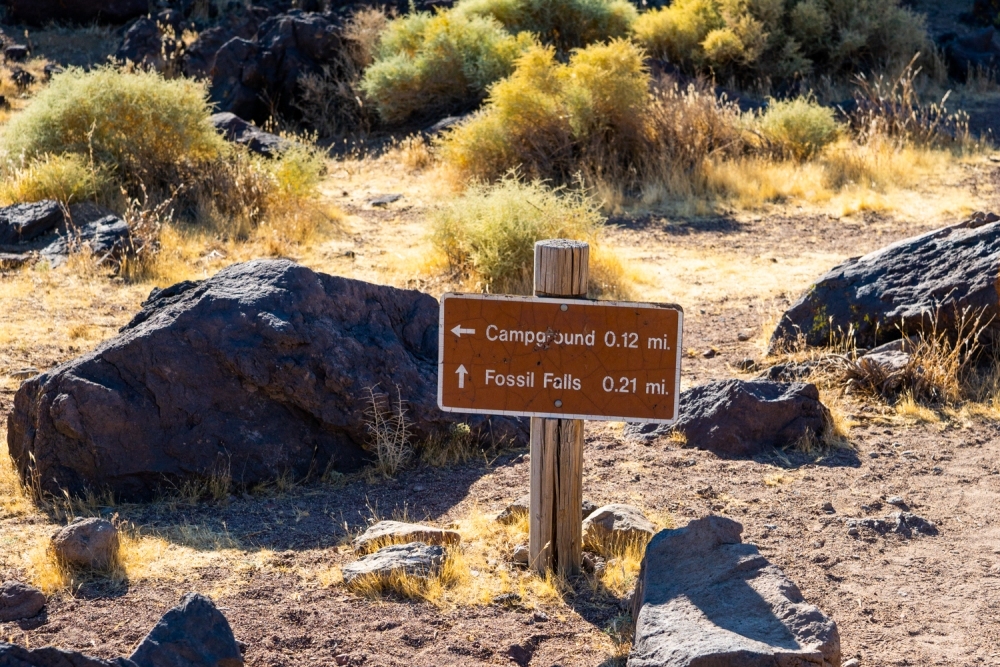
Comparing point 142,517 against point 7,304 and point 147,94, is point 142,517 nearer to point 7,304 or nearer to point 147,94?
point 7,304

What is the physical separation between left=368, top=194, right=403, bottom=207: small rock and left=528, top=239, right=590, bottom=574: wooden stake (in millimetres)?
8625

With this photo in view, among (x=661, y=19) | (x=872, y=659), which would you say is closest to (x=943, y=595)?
(x=872, y=659)

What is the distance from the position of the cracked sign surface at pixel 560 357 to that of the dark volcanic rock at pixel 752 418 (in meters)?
2.05

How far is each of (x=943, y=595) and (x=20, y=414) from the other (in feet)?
13.9

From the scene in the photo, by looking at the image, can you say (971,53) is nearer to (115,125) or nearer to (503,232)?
(503,232)

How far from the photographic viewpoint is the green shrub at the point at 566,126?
41.5 feet

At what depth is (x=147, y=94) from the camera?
1166cm

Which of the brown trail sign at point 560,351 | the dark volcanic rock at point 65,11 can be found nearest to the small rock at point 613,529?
the brown trail sign at point 560,351

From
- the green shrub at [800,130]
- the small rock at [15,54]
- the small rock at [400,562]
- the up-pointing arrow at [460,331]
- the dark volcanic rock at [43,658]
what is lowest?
the small rock at [400,562]

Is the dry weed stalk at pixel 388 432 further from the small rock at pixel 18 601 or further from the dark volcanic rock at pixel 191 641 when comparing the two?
the dark volcanic rock at pixel 191 641

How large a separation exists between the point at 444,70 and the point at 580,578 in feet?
43.0

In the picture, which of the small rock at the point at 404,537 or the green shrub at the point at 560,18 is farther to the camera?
the green shrub at the point at 560,18

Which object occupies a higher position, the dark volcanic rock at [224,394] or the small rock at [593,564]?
the dark volcanic rock at [224,394]

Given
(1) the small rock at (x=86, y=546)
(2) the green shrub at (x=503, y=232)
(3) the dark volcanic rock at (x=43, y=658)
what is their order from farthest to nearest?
(2) the green shrub at (x=503, y=232)
(1) the small rock at (x=86, y=546)
(3) the dark volcanic rock at (x=43, y=658)
